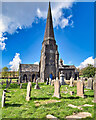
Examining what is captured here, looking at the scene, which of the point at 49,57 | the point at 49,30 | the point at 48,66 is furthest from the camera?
the point at 49,30

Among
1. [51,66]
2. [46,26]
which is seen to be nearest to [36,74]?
[51,66]

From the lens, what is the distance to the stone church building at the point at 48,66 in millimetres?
30628

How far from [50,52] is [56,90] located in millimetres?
24919

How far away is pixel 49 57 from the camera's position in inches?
1251

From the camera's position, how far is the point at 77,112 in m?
4.22

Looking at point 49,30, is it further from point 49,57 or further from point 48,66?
point 48,66

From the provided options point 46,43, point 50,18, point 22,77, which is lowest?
point 22,77

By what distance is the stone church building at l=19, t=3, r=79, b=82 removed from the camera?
1206 inches

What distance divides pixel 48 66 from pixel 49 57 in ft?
10.1

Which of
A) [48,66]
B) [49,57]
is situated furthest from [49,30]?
[48,66]

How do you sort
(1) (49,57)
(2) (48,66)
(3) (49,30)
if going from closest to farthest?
(2) (48,66) → (1) (49,57) → (3) (49,30)

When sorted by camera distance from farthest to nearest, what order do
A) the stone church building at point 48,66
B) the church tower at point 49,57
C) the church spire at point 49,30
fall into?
1. the church spire at point 49,30
2. the stone church building at point 48,66
3. the church tower at point 49,57

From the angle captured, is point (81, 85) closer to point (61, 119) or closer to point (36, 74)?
point (61, 119)

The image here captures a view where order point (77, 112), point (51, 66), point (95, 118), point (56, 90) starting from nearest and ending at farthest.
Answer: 1. point (95, 118)
2. point (77, 112)
3. point (56, 90)
4. point (51, 66)
